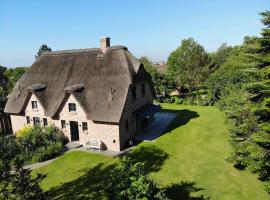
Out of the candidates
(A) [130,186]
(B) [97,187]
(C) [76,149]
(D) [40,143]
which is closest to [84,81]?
(C) [76,149]

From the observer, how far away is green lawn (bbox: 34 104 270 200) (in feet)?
57.0

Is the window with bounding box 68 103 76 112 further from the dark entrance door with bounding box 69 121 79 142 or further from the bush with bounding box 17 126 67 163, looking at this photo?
the bush with bounding box 17 126 67 163

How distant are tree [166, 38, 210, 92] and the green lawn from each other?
21568mm

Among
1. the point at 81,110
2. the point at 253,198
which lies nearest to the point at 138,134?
the point at 81,110

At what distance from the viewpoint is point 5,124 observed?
3272 cm

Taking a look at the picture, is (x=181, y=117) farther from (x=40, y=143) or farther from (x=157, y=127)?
(x=40, y=143)

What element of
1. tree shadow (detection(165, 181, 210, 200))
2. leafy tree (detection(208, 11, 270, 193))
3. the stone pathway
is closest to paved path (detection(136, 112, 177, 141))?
the stone pathway

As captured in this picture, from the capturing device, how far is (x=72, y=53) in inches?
1212

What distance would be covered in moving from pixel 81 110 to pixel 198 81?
30.4 m

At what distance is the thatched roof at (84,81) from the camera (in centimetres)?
2466

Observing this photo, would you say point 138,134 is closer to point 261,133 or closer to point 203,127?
point 203,127

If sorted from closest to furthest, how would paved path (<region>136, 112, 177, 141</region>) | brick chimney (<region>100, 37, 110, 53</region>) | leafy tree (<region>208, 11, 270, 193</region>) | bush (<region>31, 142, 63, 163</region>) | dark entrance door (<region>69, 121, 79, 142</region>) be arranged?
leafy tree (<region>208, 11, 270, 193</region>) → bush (<region>31, 142, 63, 163</region>) → dark entrance door (<region>69, 121, 79, 142</region>) → paved path (<region>136, 112, 177, 141</region>) → brick chimney (<region>100, 37, 110, 53</region>)

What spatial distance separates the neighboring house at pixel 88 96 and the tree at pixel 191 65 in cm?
1964

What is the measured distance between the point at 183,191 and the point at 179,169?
314 centimetres
